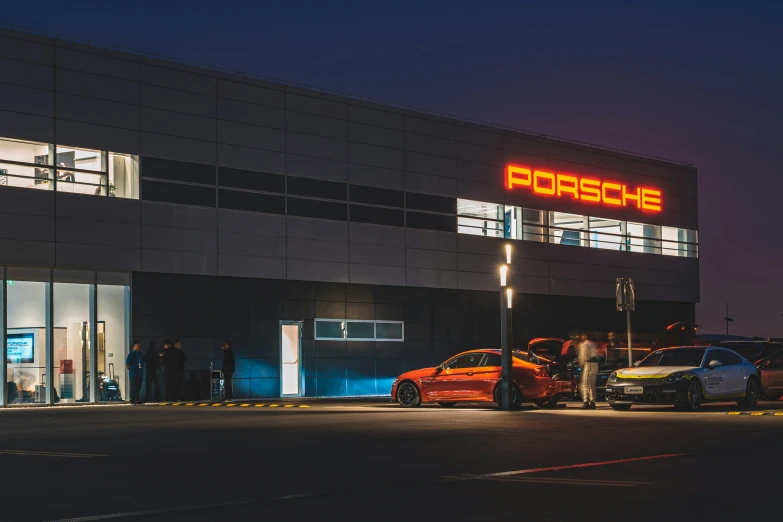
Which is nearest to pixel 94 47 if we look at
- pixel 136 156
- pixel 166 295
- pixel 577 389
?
pixel 136 156

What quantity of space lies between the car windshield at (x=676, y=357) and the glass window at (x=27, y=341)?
1611 cm

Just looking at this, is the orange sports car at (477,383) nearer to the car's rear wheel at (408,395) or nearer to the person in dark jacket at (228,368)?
the car's rear wheel at (408,395)

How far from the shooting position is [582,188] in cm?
4756

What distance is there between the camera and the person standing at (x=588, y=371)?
26812 millimetres

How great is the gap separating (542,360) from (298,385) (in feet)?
35.0

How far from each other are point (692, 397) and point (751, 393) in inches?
101

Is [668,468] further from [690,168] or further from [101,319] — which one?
[690,168]

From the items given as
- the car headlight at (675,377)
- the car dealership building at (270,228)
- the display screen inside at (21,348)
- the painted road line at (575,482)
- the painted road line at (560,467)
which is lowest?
the painted road line at (560,467)

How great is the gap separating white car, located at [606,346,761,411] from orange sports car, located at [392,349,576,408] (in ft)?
6.30

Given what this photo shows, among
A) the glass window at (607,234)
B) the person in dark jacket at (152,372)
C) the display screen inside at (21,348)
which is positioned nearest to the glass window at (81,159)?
the display screen inside at (21,348)

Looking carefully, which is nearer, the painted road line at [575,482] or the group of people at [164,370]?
the painted road line at [575,482]

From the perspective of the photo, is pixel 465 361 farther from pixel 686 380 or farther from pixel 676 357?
pixel 686 380

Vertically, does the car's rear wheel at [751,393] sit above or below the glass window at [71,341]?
below

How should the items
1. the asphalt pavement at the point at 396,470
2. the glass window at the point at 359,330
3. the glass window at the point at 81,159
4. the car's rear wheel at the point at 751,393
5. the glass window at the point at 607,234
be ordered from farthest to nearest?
the glass window at the point at 607,234 → the glass window at the point at 359,330 → the glass window at the point at 81,159 → the car's rear wheel at the point at 751,393 → the asphalt pavement at the point at 396,470
